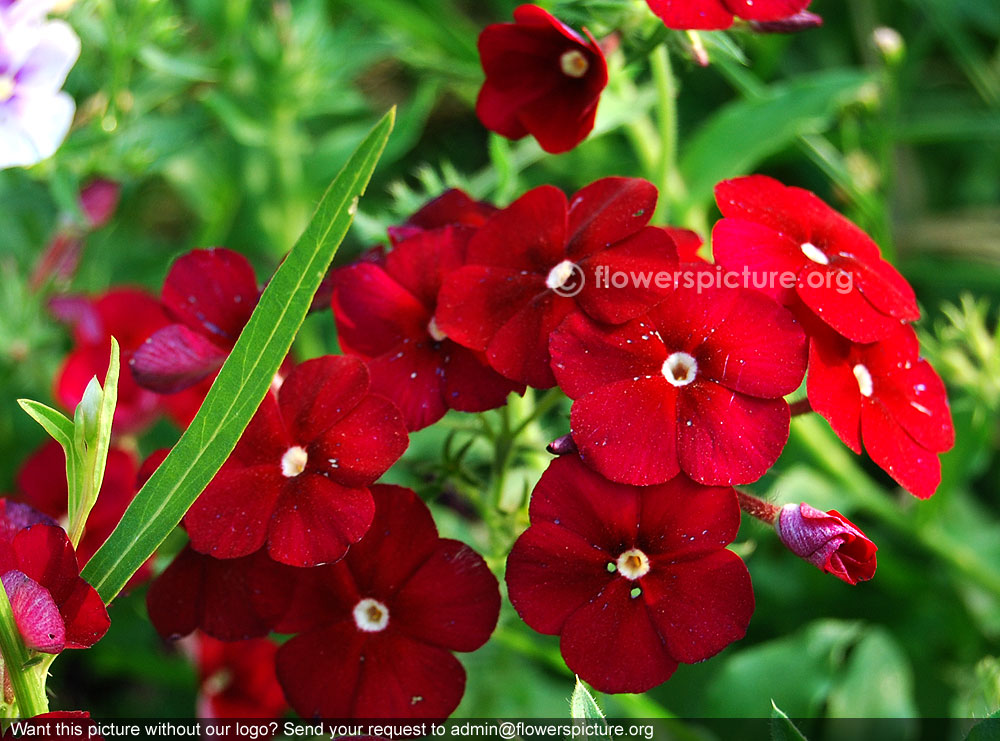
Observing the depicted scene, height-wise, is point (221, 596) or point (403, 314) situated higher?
point (403, 314)

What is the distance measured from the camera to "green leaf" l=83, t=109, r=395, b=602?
34.9 inches

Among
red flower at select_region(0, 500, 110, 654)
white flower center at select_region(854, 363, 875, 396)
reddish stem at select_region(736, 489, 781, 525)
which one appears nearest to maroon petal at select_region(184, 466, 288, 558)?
red flower at select_region(0, 500, 110, 654)

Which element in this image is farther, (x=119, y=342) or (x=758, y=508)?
(x=119, y=342)

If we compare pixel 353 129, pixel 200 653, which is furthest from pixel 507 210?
pixel 353 129

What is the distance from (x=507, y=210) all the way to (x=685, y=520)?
370 millimetres

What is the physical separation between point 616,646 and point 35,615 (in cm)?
48

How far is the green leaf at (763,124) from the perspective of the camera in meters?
1.63

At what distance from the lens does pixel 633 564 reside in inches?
35.4

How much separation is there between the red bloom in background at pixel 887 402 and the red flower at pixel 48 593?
2.17ft

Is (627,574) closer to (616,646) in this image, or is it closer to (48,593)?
(616,646)

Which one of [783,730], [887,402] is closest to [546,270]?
[887,402]

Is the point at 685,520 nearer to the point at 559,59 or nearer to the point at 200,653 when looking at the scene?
the point at 559,59

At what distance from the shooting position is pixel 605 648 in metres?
0.87

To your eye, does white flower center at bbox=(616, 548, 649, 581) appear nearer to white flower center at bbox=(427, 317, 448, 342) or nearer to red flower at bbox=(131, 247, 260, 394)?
white flower center at bbox=(427, 317, 448, 342)
